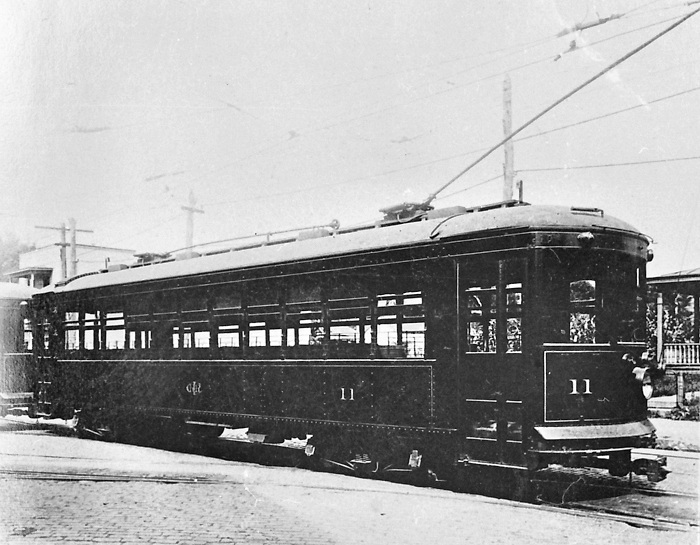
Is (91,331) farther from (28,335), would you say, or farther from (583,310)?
(583,310)

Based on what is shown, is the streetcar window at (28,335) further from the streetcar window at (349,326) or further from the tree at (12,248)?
the tree at (12,248)

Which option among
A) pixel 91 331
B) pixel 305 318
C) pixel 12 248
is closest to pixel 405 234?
pixel 305 318

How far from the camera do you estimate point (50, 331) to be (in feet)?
52.3

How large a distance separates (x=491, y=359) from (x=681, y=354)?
13470 mm

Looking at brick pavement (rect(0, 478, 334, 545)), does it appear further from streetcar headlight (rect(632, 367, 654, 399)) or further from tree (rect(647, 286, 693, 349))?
tree (rect(647, 286, 693, 349))

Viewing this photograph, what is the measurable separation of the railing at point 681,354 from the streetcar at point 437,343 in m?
10.9

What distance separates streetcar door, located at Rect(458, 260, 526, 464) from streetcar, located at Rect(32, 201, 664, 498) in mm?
16

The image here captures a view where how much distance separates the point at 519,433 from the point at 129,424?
8.20 meters

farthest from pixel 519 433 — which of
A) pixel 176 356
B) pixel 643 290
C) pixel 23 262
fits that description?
pixel 23 262

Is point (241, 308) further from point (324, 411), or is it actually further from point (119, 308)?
point (119, 308)

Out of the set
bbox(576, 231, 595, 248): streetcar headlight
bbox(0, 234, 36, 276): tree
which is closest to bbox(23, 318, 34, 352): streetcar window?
bbox(576, 231, 595, 248): streetcar headlight

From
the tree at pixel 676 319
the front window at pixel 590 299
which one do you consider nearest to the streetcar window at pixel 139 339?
the front window at pixel 590 299

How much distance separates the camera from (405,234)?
9227mm

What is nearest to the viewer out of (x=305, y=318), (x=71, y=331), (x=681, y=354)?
(x=305, y=318)
